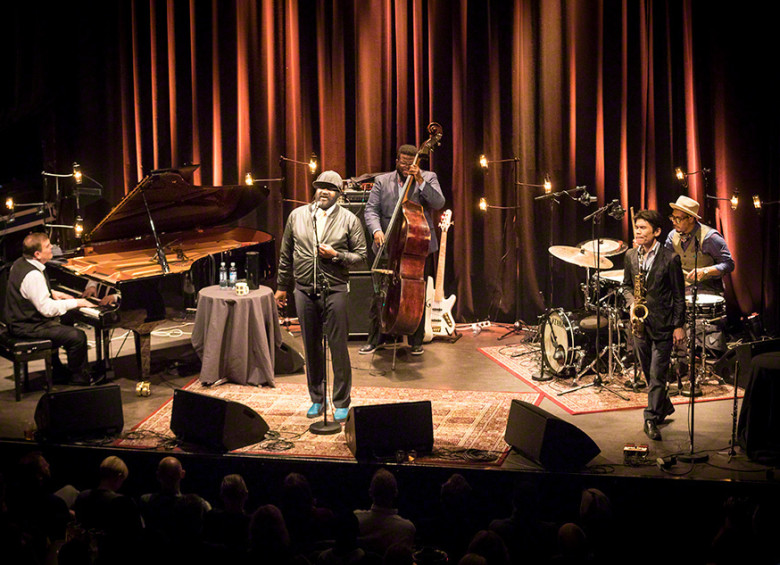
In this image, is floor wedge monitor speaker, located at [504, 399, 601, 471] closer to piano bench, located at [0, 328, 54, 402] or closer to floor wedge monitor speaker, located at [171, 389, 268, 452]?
floor wedge monitor speaker, located at [171, 389, 268, 452]

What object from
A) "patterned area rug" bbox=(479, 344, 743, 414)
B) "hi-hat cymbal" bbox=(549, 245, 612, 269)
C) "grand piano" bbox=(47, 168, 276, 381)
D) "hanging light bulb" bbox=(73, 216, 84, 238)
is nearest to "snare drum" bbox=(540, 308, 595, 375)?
"patterned area rug" bbox=(479, 344, 743, 414)

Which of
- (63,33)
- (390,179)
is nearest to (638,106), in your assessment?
(390,179)

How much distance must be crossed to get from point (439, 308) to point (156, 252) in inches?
116

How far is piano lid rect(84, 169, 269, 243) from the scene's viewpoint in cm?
770

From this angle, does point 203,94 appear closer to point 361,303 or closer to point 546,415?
point 361,303

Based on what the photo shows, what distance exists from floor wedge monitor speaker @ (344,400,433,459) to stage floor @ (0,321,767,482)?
0.60m

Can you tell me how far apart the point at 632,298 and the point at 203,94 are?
6537 millimetres

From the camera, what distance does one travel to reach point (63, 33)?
11133mm

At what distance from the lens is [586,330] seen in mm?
7617

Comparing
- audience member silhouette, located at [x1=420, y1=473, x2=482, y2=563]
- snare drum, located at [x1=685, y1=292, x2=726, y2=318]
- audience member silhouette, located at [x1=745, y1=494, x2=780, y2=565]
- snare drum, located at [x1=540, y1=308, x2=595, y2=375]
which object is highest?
snare drum, located at [x1=685, y1=292, x2=726, y2=318]

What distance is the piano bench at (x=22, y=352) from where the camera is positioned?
7215 millimetres

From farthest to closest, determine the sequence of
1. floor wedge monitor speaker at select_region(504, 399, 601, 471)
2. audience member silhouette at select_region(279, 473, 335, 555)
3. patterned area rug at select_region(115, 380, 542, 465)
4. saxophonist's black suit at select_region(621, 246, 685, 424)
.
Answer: saxophonist's black suit at select_region(621, 246, 685, 424) → patterned area rug at select_region(115, 380, 542, 465) → floor wedge monitor speaker at select_region(504, 399, 601, 471) → audience member silhouette at select_region(279, 473, 335, 555)

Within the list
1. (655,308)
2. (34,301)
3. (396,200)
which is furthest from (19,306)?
(655,308)

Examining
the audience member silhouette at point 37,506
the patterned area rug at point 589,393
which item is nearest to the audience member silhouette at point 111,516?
the audience member silhouette at point 37,506
